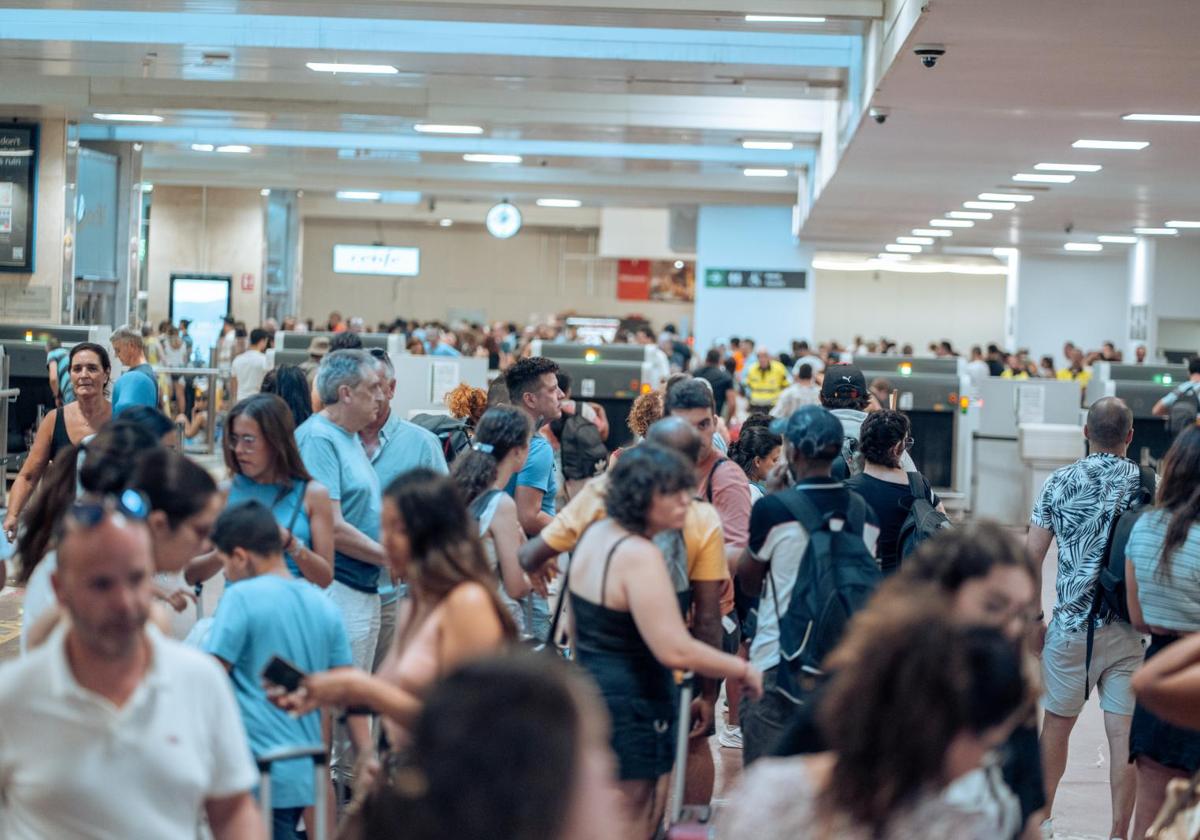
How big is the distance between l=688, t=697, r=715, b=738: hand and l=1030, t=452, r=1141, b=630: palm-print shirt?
1.58m

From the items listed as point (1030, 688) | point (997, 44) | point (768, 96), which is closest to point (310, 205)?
point (768, 96)

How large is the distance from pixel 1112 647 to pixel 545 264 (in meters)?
32.5

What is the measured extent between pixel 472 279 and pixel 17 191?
69.4ft

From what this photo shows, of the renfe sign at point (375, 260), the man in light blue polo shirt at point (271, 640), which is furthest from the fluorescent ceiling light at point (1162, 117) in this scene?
the renfe sign at point (375, 260)

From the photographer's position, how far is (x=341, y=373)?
5176 millimetres

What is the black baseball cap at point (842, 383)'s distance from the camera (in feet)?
22.3

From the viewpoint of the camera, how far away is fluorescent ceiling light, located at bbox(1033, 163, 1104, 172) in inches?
488

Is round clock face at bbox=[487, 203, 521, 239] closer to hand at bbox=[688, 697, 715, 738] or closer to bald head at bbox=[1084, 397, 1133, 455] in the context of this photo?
bald head at bbox=[1084, 397, 1133, 455]

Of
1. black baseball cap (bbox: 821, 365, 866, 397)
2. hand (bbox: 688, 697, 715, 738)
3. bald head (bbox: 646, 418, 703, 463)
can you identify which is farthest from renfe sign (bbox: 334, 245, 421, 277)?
hand (bbox: 688, 697, 715, 738)

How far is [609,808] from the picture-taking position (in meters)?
1.83

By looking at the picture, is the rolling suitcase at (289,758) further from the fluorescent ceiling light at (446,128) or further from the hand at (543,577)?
the fluorescent ceiling light at (446,128)

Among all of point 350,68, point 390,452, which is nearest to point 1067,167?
point 350,68

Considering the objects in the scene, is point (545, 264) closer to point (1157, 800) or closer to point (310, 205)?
point (310, 205)

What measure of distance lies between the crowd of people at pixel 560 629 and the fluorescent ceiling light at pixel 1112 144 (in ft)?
16.2
